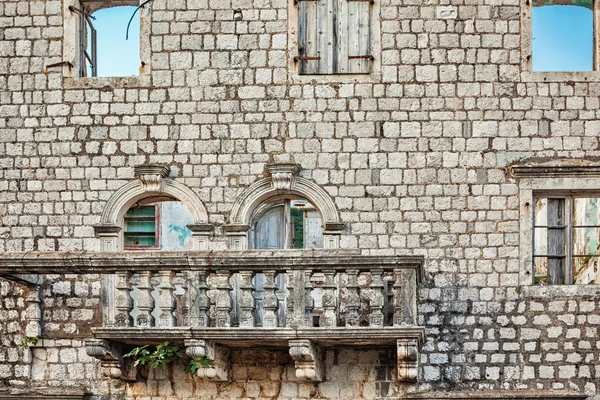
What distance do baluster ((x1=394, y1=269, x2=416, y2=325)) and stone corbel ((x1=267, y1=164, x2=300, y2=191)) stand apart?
1.88 meters

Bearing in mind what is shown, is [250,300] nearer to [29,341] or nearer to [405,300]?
[405,300]

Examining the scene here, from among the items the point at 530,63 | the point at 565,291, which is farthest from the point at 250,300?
the point at 530,63

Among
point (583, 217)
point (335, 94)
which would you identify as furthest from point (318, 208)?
point (583, 217)

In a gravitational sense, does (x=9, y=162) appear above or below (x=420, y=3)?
below

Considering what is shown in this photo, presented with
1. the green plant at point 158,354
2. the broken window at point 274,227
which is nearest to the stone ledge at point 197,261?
the green plant at point 158,354

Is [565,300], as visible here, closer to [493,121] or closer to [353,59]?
[493,121]

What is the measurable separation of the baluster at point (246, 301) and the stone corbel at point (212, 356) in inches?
19.2

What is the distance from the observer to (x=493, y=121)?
13.1 meters

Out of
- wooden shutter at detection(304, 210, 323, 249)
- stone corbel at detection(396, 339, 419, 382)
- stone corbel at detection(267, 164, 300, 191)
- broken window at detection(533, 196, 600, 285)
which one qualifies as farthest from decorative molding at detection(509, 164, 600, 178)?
wooden shutter at detection(304, 210, 323, 249)

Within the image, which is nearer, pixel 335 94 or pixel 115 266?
pixel 115 266

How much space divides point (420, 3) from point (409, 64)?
75cm

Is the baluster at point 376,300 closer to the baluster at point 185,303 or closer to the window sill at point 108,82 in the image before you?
the baluster at point 185,303

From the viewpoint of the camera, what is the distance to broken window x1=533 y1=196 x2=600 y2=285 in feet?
42.5

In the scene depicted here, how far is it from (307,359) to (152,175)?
2.87 metres
